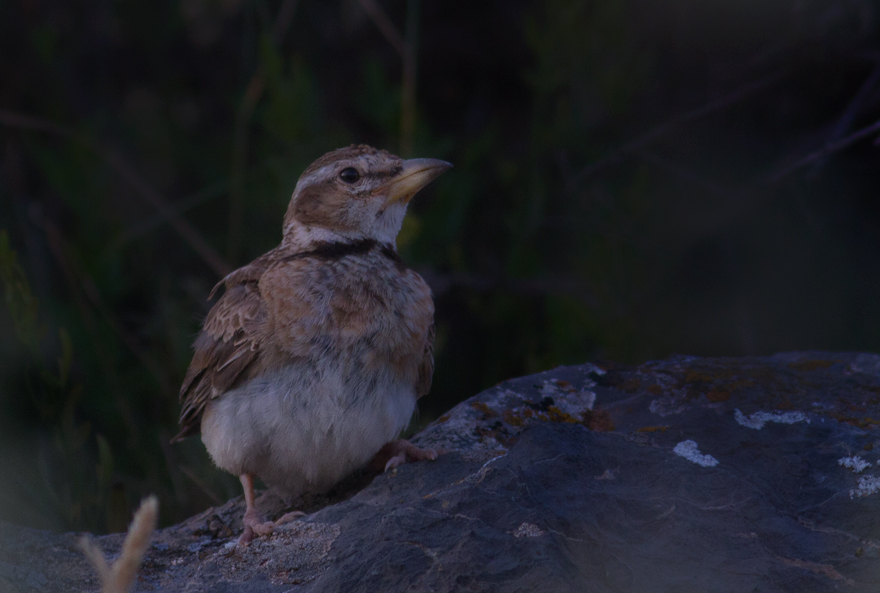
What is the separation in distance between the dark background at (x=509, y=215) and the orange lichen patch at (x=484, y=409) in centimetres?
147

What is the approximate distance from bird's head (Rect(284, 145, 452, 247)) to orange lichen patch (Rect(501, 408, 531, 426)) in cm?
104

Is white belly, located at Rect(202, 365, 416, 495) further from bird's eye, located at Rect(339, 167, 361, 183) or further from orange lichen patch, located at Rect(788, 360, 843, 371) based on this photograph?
orange lichen patch, located at Rect(788, 360, 843, 371)

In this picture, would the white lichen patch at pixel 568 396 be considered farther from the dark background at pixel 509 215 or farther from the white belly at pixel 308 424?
the dark background at pixel 509 215

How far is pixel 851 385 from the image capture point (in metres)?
3.57

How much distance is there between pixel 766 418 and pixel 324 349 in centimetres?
169

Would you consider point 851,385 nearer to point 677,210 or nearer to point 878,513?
point 878,513

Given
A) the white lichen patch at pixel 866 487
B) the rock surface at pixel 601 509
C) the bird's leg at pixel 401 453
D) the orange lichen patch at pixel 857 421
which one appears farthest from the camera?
the bird's leg at pixel 401 453

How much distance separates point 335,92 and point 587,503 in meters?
5.64

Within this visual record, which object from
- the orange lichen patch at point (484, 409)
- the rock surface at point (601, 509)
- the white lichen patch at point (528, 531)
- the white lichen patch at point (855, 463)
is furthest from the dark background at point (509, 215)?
the white lichen patch at point (528, 531)

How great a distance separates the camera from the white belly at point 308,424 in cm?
334

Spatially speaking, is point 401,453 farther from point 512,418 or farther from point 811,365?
point 811,365

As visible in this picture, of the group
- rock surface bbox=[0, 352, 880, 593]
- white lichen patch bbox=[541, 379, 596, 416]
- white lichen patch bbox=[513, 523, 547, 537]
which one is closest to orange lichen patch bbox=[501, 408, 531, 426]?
rock surface bbox=[0, 352, 880, 593]

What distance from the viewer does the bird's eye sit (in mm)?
4125

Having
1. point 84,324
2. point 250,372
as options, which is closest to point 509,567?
point 250,372
